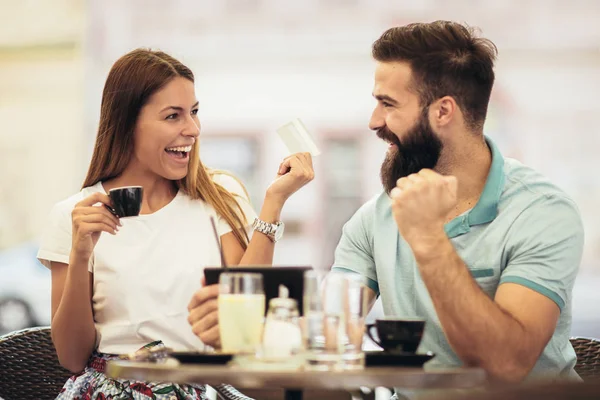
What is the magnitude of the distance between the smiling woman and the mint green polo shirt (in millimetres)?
321

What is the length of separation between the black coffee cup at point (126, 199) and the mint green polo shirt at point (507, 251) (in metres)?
0.62

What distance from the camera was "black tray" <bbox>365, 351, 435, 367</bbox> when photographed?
5.06 feet

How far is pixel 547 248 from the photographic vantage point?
1958mm

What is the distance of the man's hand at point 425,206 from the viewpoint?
70.9 inches

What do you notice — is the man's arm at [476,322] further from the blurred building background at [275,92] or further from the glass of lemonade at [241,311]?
the blurred building background at [275,92]

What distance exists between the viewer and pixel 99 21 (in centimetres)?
552

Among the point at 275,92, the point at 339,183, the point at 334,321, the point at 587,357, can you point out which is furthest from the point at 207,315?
the point at 275,92

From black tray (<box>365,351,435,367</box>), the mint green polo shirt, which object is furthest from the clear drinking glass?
the mint green polo shirt

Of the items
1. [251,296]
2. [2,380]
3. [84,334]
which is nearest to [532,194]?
[251,296]

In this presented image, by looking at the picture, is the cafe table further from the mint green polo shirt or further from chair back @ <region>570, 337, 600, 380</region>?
chair back @ <region>570, 337, 600, 380</region>

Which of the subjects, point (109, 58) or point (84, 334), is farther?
point (109, 58)

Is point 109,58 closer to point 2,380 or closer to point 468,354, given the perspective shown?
point 2,380

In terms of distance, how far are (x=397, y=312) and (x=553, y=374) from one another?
0.38 metres

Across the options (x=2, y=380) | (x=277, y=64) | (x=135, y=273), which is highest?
(x=277, y=64)
